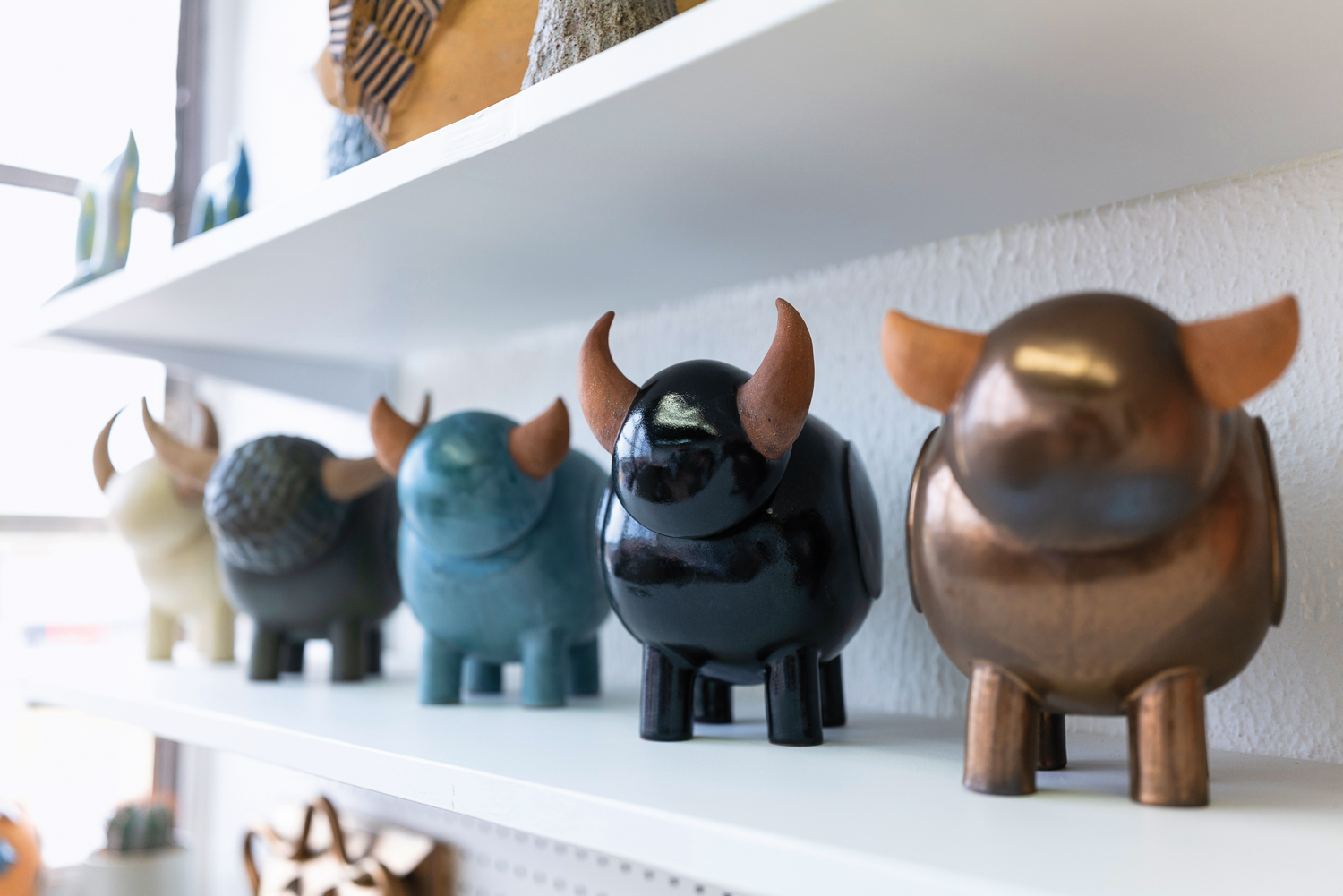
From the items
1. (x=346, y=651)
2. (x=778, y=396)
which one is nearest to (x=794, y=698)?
(x=778, y=396)

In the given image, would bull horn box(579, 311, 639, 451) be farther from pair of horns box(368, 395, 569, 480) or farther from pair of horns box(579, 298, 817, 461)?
pair of horns box(368, 395, 569, 480)

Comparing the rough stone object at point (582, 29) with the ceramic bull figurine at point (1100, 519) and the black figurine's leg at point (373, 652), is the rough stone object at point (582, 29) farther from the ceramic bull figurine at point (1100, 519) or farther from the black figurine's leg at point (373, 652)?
the black figurine's leg at point (373, 652)

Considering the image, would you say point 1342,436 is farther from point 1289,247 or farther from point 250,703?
point 250,703

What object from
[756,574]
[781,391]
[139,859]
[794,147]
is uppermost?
[794,147]

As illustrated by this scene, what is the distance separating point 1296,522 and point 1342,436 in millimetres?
58

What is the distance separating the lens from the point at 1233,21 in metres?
0.45

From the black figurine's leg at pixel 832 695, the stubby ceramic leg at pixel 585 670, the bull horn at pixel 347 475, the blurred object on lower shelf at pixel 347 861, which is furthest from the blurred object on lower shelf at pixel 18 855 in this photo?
the black figurine's leg at pixel 832 695

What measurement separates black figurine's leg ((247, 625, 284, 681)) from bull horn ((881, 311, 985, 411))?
0.75 m

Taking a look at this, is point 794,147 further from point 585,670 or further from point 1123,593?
point 585,670

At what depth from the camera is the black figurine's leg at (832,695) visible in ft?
2.30

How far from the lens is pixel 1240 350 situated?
1.32ft

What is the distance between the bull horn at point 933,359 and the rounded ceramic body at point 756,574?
0.42 feet

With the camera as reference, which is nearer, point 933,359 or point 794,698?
point 933,359

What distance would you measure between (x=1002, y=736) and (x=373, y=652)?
0.74 meters
